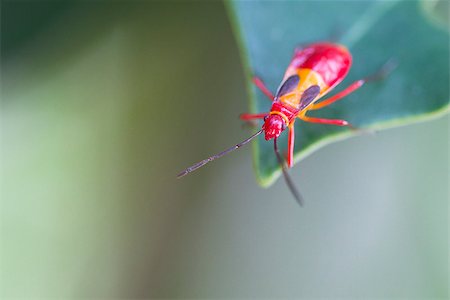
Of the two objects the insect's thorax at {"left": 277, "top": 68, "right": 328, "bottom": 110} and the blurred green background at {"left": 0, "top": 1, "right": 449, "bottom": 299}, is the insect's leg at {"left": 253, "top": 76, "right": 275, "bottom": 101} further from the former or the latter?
the blurred green background at {"left": 0, "top": 1, "right": 449, "bottom": 299}

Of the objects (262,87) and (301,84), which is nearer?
(262,87)

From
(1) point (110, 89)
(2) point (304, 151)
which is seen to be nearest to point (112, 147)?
(1) point (110, 89)

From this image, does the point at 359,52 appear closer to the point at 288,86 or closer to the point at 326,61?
the point at 326,61

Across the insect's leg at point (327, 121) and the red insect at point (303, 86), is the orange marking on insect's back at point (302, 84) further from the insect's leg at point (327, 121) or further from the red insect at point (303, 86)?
the insect's leg at point (327, 121)

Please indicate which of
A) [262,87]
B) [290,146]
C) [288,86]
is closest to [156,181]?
[288,86]

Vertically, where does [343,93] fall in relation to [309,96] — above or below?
below

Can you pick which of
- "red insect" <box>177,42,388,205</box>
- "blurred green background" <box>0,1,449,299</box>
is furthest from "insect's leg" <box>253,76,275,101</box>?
"blurred green background" <box>0,1,449,299</box>
